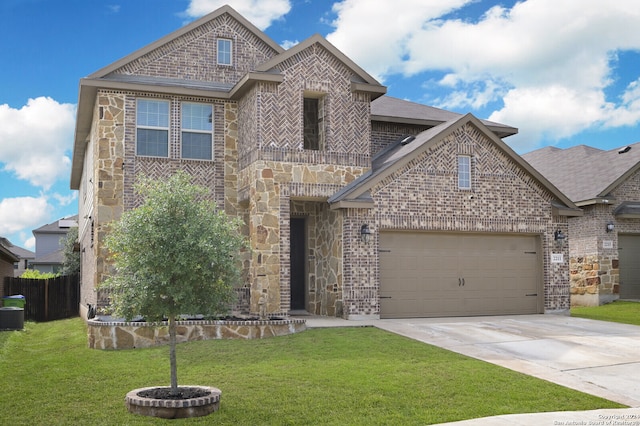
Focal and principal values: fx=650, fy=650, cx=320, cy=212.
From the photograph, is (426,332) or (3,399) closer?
(3,399)

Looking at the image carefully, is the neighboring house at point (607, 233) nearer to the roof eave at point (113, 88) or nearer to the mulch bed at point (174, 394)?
the roof eave at point (113, 88)

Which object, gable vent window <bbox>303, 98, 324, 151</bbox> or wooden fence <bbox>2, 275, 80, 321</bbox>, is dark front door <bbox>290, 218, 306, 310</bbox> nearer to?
gable vent window <bbox>303, 98, 324, 151</bbox>

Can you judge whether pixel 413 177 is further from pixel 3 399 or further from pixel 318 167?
pixel 3 399

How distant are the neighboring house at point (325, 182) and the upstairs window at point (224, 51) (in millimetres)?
73

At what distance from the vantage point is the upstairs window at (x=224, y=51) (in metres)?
19.2

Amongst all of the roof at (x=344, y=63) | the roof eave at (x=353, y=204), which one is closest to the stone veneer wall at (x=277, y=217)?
the roof eave at (x=353, y=204)

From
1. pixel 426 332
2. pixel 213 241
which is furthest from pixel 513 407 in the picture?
pixel 426 332

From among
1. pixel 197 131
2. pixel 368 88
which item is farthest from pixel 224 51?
pixel 368 88

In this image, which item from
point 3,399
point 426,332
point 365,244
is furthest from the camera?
point 365,244

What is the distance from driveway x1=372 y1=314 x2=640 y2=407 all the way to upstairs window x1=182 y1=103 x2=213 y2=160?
273 inches

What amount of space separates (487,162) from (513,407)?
34.9ft

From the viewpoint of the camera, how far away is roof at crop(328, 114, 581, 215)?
1636 cm

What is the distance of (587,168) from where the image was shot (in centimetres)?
2620

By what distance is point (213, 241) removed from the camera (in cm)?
864
